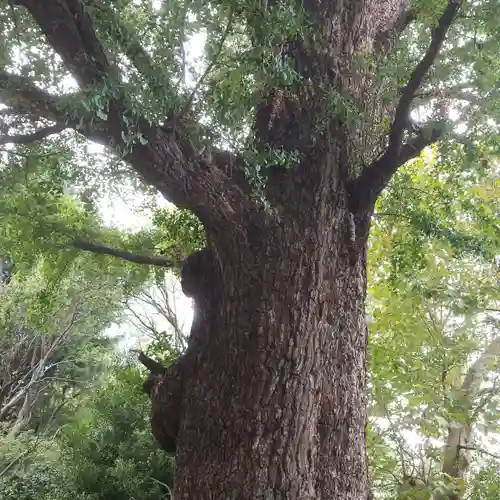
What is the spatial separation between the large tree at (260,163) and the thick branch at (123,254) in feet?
2.00

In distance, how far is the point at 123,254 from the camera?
8.95 ft

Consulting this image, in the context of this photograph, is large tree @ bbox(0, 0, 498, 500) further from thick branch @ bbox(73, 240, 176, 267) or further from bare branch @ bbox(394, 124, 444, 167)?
thick branch @ bbox(73, 240, 176, 267)

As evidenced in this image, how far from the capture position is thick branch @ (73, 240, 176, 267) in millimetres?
2734

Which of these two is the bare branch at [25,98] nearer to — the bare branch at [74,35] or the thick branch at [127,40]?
the bare branch at [74,35]

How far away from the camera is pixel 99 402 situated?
5875mm

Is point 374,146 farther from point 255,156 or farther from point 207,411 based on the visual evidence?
point 207,411

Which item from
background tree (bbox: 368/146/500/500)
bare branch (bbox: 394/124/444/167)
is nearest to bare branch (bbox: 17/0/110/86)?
bare branch (bbox: 394/124/444/167)

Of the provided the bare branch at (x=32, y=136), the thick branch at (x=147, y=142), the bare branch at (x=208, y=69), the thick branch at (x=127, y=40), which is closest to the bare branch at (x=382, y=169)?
the thick branch at (x=147, y=142)

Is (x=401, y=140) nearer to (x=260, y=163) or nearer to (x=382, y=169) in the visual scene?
(x=382, y=169)

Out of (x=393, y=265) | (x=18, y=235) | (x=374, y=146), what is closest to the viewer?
(x=374, y=146)

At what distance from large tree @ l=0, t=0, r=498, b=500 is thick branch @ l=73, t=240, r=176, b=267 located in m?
0.61

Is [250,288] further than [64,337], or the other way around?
[64,337]

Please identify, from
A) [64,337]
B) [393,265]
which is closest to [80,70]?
[393,265]

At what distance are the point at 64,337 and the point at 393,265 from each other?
22.4 ft
